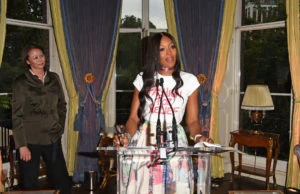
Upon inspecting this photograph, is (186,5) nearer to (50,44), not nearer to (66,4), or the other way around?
(66,4)

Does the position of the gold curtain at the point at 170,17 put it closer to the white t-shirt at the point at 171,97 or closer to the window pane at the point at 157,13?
the window pane at the point at 157,13

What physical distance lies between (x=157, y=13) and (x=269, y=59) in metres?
1.66

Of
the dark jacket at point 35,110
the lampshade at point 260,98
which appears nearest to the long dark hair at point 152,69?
the dark jacket at point 35,110

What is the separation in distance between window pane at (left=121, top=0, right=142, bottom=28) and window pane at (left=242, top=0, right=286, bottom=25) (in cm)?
145

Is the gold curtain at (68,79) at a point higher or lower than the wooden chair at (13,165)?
higher

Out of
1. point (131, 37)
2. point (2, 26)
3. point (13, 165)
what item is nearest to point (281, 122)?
point (131, 37)

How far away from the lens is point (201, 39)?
12.5 feet

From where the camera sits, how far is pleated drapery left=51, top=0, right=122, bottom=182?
3.68 metres

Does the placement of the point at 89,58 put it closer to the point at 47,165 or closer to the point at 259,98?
the point at 47,165

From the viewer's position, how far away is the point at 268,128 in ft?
13.2

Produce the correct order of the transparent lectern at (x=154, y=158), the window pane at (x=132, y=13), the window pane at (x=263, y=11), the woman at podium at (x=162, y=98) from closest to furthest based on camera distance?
the transparent lectern at (x=154, y=158) → the woman at podium at (x=162, y=98) → the window pane at (x=263, y=11) → the window pane at (x=132, y=13)

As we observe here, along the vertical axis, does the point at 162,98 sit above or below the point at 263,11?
below

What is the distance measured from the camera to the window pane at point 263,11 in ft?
12.2

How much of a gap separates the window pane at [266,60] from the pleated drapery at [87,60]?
1824 mm
